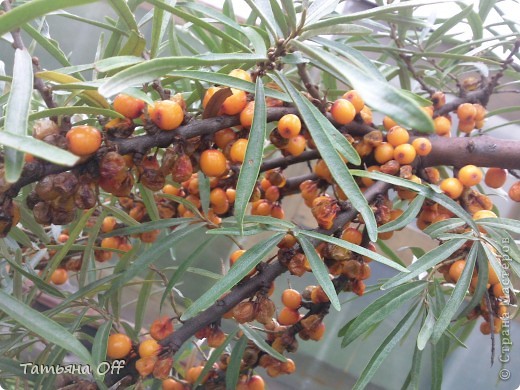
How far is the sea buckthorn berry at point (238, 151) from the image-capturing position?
0.38 m

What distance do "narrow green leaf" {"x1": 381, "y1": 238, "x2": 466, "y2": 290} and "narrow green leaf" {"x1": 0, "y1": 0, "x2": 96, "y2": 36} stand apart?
0.95 ft

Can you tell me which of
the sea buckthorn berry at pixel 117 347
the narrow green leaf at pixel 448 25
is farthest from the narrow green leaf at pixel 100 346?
the narrow green leaf at pixel 448 25

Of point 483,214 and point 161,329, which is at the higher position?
point 483,214

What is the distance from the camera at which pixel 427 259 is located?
0.41 metres

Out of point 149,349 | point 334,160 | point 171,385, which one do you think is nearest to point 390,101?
point 334,160

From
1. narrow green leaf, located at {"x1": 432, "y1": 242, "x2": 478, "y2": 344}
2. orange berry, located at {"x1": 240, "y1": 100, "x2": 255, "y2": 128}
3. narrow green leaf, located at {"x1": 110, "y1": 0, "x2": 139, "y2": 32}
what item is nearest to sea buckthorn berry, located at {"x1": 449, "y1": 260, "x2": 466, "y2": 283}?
narrow green leaf, located at {"x1": 432, "y1": 242, "x2": 478, "y2": 344}

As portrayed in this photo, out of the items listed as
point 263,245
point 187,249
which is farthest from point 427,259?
point 187,249

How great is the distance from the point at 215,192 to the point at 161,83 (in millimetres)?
123

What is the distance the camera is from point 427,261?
0.40 m

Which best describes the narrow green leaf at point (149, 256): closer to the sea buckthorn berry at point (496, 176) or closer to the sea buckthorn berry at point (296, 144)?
the sea buckthorn berry at point (296, 144)

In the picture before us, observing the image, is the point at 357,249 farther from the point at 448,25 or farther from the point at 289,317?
the point at 448,25

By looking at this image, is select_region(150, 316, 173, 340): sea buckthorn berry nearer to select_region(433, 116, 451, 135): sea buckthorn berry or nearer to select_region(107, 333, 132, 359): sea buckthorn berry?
select_region(107, 333, 132, 359): sea buckthorn berry

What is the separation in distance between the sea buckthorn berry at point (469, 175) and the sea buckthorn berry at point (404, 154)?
58 millimetres

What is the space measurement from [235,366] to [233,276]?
19 centimetres
